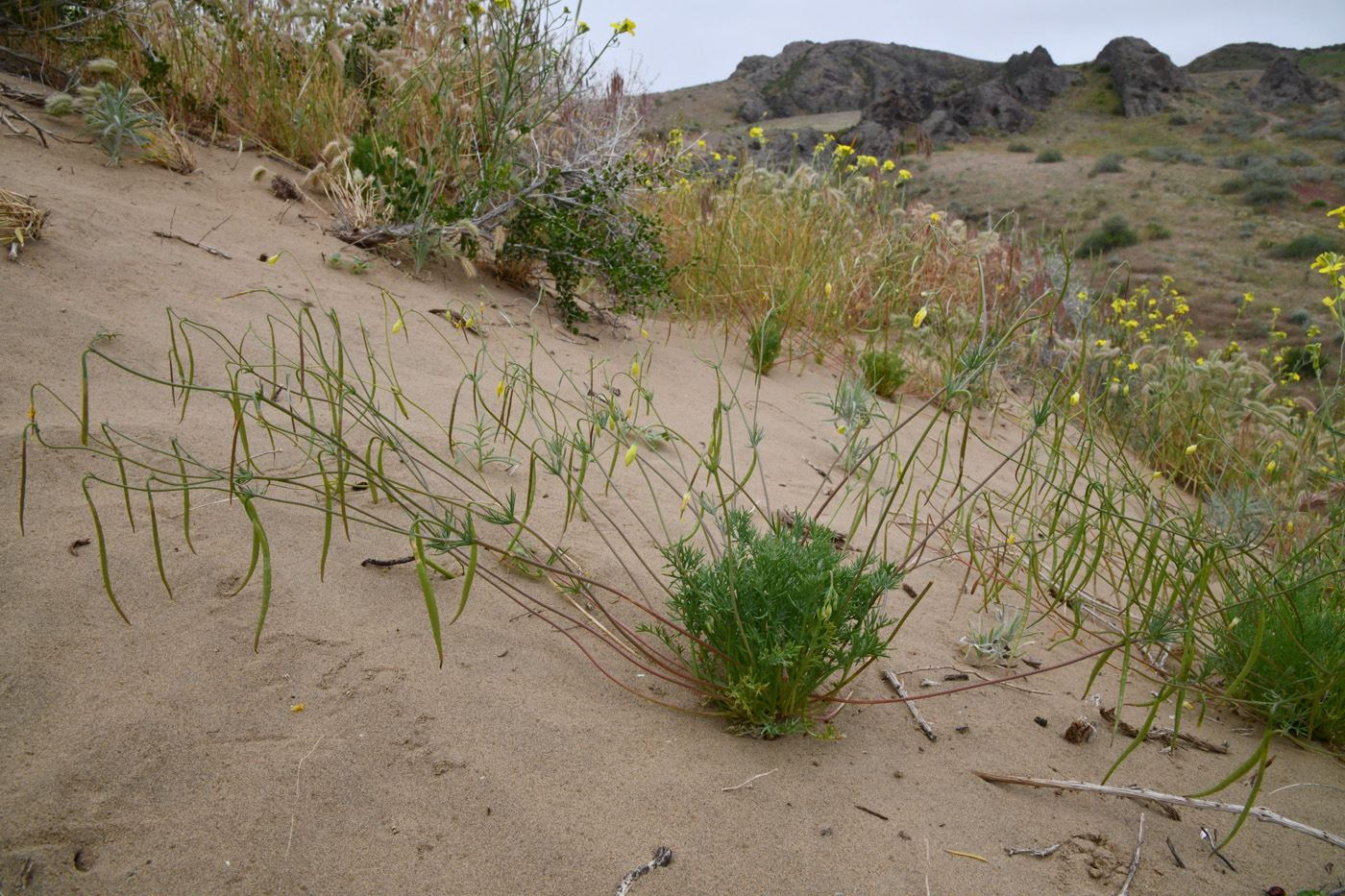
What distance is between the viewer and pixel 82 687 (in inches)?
45.7

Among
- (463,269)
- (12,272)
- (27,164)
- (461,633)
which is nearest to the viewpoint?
(461,633)

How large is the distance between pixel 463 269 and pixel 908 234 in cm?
337

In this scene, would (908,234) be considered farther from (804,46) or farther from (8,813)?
(804,46)

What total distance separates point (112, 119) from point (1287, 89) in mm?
49720

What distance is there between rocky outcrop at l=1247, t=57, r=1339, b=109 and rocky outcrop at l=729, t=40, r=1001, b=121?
1336cm

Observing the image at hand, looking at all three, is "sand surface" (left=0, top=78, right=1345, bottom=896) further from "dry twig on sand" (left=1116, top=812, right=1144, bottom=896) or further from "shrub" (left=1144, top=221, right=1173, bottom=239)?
"shrub" (left=1144, top=221, right=1173, bottom=239)

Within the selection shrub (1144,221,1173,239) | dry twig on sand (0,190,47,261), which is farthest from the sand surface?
shrub (1144,221,1173,239)

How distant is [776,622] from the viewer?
4.37 ft

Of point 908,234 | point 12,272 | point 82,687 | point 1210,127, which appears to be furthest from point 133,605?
point 1210,127

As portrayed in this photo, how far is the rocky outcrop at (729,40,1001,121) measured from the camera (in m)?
38.3

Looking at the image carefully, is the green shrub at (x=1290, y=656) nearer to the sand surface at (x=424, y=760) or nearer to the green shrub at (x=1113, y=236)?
the sand surface at (x=424, y=760)

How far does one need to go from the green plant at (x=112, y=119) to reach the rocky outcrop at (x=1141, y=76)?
44.7 metres

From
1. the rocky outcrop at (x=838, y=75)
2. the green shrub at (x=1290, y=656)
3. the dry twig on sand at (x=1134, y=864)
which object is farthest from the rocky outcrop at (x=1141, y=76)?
the dry twig on sand at (x=1134, y=864)

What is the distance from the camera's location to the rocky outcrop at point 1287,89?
35.7m
